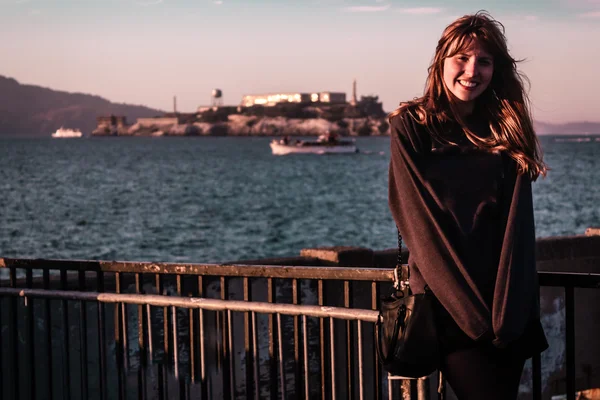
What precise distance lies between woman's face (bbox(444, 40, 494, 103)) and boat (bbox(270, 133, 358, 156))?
170 m

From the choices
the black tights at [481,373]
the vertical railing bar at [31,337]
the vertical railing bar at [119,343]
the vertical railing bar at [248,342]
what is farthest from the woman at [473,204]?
the vertical railing bar at [31,337]

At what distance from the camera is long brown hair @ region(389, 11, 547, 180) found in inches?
136

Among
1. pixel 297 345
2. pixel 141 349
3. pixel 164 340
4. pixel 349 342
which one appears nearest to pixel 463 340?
pixel 349 342

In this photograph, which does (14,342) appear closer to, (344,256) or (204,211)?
(344,256)

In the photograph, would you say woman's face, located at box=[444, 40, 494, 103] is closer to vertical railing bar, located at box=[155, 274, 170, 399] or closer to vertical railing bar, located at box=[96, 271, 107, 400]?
vertical railing bar, located at box=[155, 274, 170, 399]

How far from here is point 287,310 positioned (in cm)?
456

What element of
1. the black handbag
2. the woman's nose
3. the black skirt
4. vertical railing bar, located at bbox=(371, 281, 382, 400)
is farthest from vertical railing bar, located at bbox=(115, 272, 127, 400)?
the woman's nose

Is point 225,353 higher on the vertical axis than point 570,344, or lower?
lower

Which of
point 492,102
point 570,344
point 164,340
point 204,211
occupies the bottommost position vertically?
point 204,211

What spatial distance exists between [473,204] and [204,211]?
6465 centimetres

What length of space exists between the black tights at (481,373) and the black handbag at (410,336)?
76 millimetres

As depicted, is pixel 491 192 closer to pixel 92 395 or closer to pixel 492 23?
pixel 492 23

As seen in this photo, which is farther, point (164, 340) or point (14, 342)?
point (14, 342)

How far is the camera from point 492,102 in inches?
142
